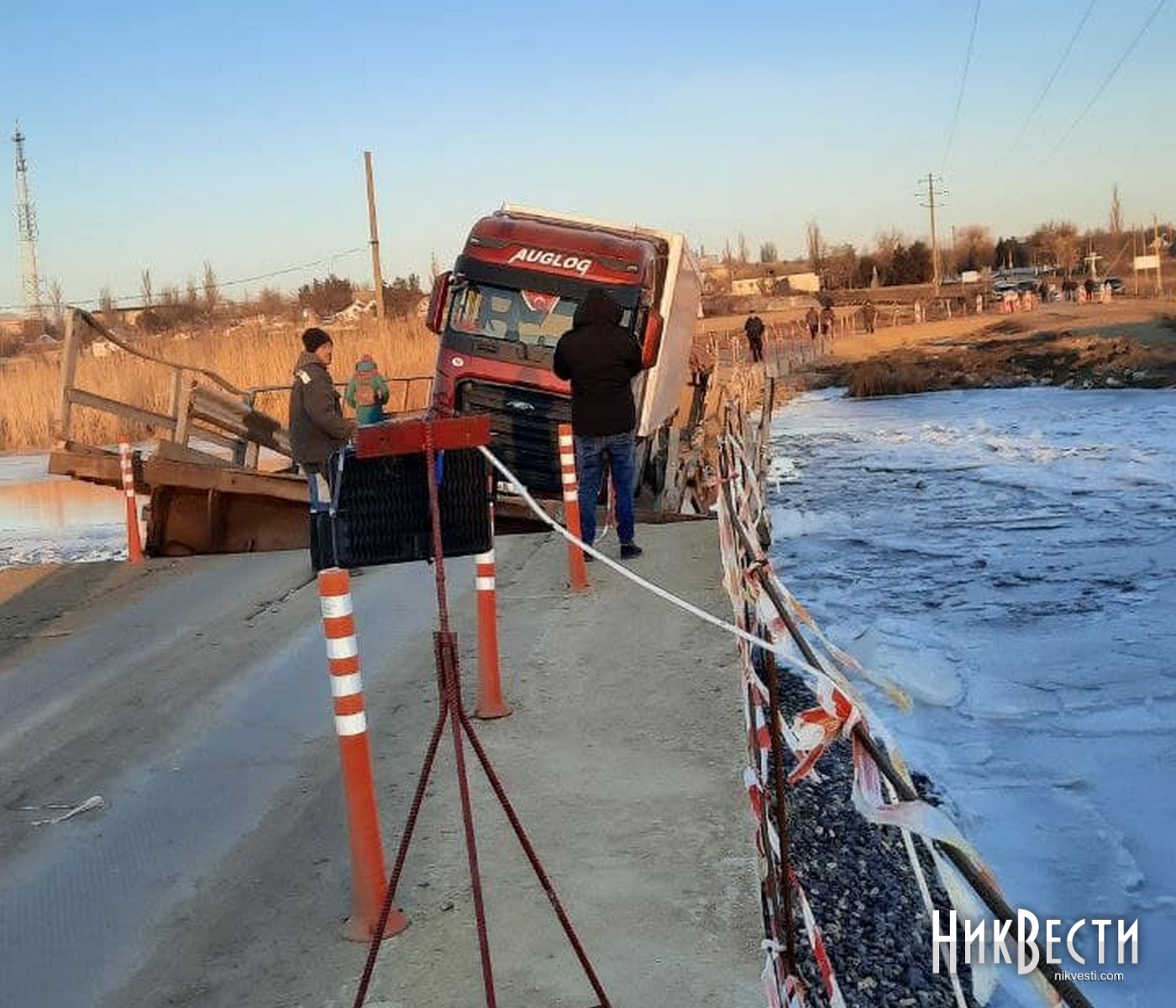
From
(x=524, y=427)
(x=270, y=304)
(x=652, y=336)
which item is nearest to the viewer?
(x=652, y=336)

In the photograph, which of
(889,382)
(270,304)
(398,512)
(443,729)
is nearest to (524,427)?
(398,512)

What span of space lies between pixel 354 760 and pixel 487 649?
2353mm

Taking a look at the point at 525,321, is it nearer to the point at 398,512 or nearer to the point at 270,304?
the point at 398,512

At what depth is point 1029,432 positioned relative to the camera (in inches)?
1119

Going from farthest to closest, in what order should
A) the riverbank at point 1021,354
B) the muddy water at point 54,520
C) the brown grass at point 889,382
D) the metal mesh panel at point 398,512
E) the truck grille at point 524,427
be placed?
1. the brown grass at point 889,382
2. the riverbank at point 1021,354
3. the muddy water at point 54,520
4. the truck grille at point 524,427
5. the metal mesh panel at point 398,512

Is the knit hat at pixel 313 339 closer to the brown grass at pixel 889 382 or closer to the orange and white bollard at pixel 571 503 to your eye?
the orange and white bollard at pixel 571 503

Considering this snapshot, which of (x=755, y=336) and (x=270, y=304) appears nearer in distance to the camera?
(x=755, y=336)

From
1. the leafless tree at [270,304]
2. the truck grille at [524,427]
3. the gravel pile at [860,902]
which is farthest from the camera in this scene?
the leafless tree at [270,304]

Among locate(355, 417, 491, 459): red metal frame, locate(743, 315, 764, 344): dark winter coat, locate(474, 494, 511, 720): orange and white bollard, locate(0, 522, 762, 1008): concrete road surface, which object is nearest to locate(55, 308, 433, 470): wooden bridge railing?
locate(0, 522, 762, 1008): concrete road surface

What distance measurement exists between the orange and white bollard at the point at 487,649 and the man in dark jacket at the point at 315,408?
4.25 meters

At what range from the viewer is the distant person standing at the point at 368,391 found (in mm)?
12375

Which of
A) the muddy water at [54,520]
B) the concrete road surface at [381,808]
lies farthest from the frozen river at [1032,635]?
the muddy water at [54,520]

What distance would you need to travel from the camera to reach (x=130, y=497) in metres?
11.8

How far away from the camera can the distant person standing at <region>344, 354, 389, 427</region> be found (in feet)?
40.6
